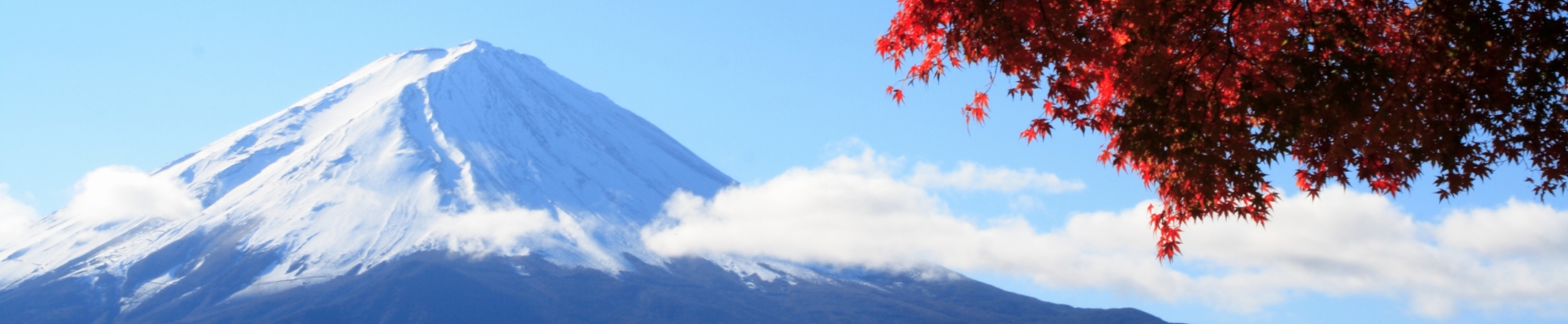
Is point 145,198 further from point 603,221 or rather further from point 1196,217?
point 1196,217

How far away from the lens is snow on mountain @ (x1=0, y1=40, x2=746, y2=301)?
135625mm

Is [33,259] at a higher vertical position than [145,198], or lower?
lower

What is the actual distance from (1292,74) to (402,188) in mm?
152696

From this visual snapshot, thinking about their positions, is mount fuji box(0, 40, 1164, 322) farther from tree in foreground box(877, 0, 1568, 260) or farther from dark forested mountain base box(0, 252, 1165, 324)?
tree in foreground box(877, 0, 1568, 260)

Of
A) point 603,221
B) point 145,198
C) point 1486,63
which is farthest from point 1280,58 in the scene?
point 145,198

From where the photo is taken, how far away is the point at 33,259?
5433 inches

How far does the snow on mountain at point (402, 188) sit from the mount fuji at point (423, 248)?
34cm

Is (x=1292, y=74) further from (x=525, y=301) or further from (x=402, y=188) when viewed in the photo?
(x=402, y=188)

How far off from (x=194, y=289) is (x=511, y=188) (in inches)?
1688

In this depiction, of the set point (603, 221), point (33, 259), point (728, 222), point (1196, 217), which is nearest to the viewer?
point (1196, 217)

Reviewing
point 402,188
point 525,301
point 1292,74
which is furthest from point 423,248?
point 1292,74

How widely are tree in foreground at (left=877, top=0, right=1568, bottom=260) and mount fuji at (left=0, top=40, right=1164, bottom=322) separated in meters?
113

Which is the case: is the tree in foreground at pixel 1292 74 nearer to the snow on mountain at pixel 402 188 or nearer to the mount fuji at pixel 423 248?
the mount fuji at pixel 423 248

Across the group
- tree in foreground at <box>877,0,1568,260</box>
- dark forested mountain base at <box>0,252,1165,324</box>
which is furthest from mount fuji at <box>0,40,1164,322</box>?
tree in foreground at <box>877,0,1568,260</box>
